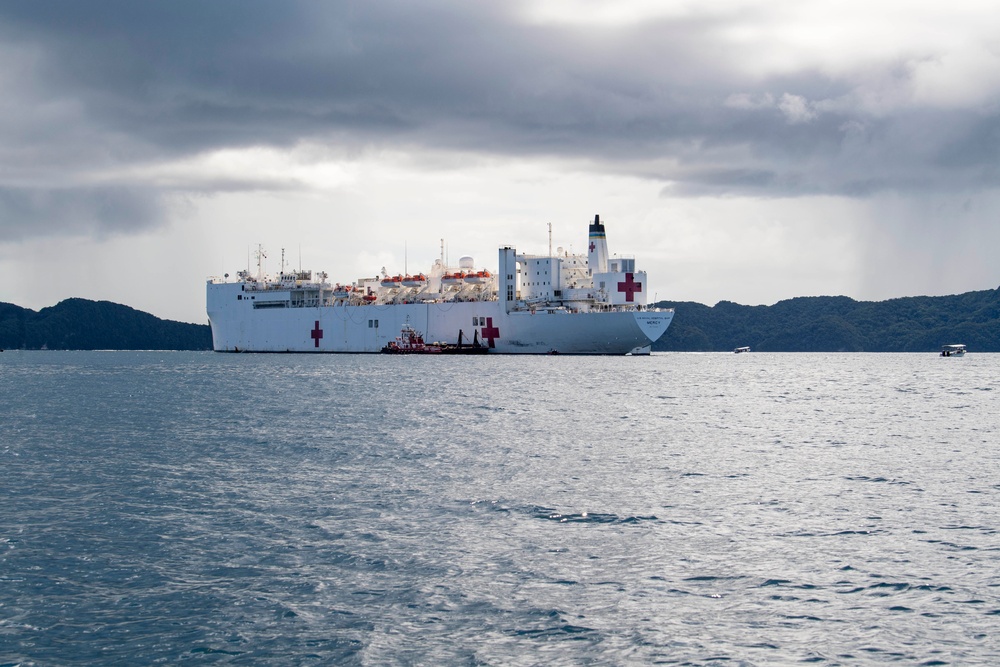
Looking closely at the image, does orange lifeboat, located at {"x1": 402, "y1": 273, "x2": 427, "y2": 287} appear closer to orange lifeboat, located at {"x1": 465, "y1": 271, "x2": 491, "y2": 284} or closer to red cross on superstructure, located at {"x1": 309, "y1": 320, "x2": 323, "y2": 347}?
orange lifeboat, located at {"x1": 465, "y1": 271, "x2": 491, "y2": 284}

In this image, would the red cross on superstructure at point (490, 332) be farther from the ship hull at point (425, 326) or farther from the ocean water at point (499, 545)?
the ocean water at point (499, 545)

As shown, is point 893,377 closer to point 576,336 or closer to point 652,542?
point 576,336

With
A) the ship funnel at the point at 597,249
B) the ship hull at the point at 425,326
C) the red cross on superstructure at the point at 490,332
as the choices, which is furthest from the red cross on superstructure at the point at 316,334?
the ship funnel at the point at 597,249

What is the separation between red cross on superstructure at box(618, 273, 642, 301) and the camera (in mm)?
84875

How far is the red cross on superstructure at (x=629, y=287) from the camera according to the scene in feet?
278

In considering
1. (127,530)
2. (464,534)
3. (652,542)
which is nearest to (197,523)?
(127,530)

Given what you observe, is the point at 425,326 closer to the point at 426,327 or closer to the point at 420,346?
the point at 426,327

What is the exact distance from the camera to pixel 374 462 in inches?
880

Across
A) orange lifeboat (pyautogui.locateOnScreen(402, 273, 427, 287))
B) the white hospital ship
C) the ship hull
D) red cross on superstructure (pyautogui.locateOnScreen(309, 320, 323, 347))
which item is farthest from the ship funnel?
red cross on superstructure (pyautogui.locateOnScreen(309, 320, 323, 347))

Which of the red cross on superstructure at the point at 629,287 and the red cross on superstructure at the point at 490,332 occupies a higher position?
the red cross on superstructure at the point at 629,287

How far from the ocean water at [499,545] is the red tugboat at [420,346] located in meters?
63.6

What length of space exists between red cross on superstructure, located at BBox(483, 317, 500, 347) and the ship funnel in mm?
9985

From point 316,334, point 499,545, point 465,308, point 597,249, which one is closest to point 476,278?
point 465,308

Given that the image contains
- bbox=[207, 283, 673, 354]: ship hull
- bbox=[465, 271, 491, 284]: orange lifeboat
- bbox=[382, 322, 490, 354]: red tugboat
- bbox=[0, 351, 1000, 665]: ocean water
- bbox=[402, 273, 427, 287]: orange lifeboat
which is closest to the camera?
bbox=[0, 351, 1000, 665]: ocean water
